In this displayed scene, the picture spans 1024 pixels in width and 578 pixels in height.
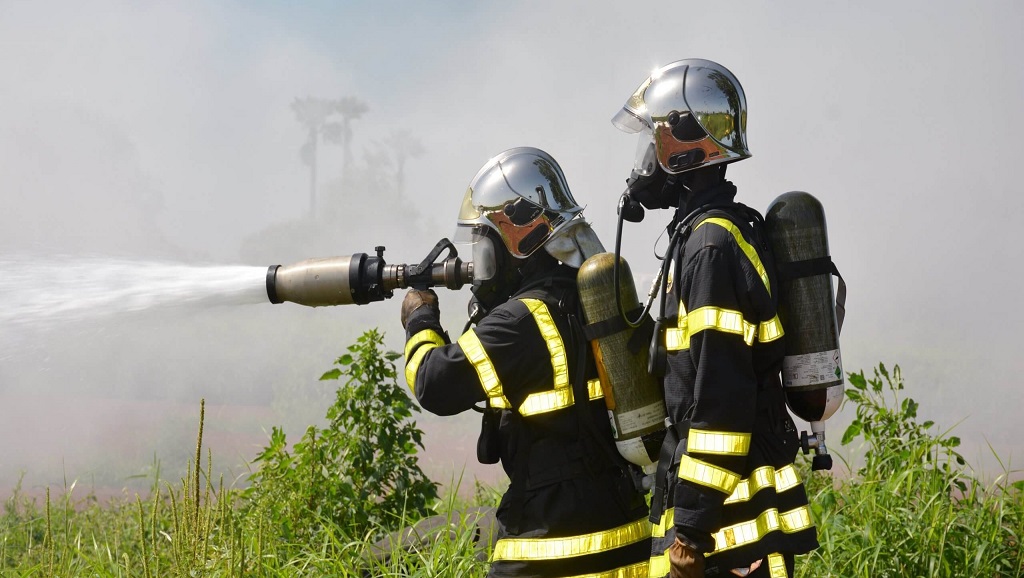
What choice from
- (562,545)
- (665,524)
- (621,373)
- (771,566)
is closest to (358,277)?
(621,373)

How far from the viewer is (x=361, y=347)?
17.7ft

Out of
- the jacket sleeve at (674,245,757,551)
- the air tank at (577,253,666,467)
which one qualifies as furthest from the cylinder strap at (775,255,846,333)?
the air tank at (577,253,666,467)

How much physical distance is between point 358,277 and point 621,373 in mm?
1472

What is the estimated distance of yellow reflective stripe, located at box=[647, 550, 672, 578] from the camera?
267 cm

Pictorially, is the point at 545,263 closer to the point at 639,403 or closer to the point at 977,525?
the point at 639,403

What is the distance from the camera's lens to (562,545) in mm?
3094

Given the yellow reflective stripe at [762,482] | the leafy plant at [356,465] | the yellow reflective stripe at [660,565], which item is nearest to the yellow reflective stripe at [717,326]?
the yellow reflective stripe at [762,482]

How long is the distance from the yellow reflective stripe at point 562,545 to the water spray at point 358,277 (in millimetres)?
1168

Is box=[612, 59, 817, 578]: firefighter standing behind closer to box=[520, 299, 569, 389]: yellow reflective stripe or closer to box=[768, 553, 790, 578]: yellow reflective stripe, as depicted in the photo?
box=[768, 553, 790, 578]: yellow reflective stripe

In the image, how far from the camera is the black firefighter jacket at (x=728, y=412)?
8.32ft

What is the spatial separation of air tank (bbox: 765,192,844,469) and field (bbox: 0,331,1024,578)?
7.00 feet

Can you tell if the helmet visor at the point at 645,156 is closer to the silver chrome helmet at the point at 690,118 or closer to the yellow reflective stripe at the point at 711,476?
the silver chrome helmet at the point at 690,118

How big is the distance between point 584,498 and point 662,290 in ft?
2.69

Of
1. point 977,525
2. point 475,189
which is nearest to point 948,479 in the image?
point 977,525
